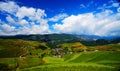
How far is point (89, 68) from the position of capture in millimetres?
55906

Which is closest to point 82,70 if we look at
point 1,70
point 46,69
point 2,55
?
point 46,69

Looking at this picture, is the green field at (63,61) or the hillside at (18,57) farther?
the hillside at (18,57)

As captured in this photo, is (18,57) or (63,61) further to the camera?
(18,57)

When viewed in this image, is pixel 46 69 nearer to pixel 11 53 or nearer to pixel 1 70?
pixel 1 70

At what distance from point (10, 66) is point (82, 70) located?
1232 inches

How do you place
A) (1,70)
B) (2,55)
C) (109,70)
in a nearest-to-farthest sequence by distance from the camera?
(109,70) < (1,70) < (2,55)

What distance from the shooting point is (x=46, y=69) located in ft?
196

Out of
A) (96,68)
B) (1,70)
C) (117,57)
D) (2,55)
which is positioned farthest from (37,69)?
(2,55)

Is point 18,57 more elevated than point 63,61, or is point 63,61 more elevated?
point 18,57

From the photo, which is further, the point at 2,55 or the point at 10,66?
the point at 2,55

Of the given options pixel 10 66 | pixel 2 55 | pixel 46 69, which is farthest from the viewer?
pixel 2 55

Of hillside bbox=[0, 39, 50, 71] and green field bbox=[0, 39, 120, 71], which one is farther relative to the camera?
hillside bbox=[0, 39, 50, 71]

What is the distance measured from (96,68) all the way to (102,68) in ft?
5.69

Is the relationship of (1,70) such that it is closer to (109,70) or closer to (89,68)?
(89,68)
